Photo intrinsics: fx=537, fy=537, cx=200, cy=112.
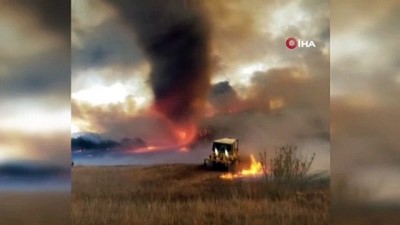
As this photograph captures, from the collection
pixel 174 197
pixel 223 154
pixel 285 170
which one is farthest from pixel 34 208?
pixel 285 170

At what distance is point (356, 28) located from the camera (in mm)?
2123

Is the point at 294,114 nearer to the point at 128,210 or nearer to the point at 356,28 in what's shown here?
the point at 356,28

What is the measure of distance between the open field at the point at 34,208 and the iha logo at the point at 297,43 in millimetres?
1064

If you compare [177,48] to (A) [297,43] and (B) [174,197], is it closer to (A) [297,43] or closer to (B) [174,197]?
(A) [297,43]

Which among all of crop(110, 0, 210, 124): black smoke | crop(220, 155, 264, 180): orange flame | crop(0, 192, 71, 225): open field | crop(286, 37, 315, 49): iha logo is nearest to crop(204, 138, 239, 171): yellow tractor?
crop(220, 155, 264, 180): orange flame

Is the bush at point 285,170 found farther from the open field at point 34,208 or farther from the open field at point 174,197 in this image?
the open field at point 34,208

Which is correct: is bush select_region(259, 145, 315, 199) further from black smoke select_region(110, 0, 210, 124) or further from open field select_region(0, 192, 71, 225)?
open field select_region(0, 192, 71, 225)

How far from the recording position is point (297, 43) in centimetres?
210

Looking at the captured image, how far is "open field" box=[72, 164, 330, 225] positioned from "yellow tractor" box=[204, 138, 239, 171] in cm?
4

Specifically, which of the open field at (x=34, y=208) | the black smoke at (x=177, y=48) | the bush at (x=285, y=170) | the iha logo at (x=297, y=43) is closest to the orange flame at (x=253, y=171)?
the bush at (x=285, y=170)

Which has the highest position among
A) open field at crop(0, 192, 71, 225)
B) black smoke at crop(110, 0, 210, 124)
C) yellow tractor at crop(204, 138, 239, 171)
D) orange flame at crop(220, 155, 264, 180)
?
black smoke at crop(110, 0, 210, 124)

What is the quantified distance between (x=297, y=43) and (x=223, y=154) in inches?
20.6

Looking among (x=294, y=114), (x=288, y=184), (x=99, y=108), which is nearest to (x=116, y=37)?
(x=99, y=108)

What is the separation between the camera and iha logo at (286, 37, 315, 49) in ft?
6.88
